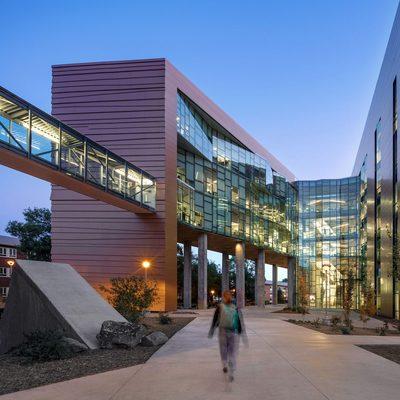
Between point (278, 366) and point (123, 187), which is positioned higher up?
point (123, 187)

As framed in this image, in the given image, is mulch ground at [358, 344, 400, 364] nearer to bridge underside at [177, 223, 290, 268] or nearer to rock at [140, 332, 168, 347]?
rock at [140, 332, 168, 347]

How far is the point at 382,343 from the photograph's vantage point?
16.7 meters

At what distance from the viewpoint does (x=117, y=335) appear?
44.3ft

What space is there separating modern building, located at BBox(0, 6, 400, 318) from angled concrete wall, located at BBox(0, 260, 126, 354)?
6511 millimetres

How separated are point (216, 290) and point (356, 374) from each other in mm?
68223

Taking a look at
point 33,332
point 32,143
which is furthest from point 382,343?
point 32,143

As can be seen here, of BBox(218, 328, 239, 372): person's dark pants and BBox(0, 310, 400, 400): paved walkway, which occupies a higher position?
BBox(218, 328, 239, 372): person's dark pants

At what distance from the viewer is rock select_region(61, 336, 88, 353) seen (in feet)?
40.6

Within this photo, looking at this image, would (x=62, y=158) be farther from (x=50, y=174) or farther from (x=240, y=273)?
(x=240, y=273)

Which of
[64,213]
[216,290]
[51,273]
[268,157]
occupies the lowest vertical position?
[216,290]

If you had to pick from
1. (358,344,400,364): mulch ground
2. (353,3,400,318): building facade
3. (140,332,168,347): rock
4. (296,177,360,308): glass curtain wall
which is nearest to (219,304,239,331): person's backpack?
(358,344,400,364): mulch ground

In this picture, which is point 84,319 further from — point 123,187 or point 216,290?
point 216,290

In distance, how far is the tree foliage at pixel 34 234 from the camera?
198 ft

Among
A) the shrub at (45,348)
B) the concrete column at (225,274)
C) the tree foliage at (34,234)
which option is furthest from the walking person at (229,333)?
the tree foliage at (34,234)
